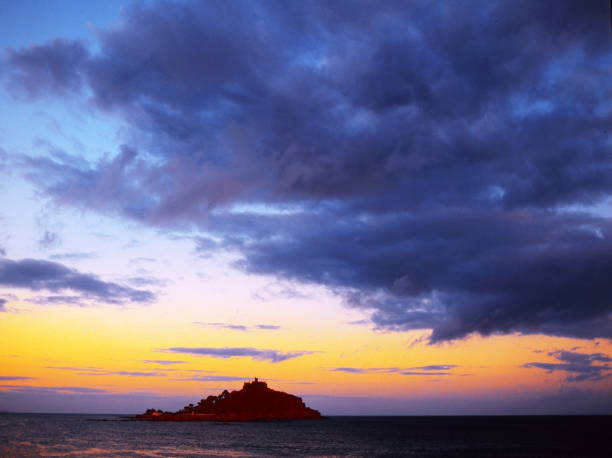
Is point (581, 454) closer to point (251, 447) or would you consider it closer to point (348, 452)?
point (348, 452)

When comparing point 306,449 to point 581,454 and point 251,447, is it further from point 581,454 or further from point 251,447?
point 581,454

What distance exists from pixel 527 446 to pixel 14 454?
9469 centimetres

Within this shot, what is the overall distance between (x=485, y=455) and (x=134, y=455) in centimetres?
5747

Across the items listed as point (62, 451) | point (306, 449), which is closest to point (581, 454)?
point (306, 449)

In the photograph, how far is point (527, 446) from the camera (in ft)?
357

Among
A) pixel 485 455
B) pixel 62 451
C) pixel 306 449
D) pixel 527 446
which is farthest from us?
pixel 527 446

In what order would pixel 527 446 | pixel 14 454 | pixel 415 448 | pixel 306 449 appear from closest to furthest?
pixel 14 454, pixel 306 449, pixel 415 448, pixel 527 446

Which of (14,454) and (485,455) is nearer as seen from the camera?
(14,454)

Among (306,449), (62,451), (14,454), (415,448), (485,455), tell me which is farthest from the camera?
(415,448)

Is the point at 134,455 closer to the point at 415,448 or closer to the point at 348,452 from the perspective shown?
the point at 348,452

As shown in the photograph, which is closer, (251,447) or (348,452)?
(348,452)

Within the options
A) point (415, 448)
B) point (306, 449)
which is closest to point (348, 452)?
point (306, 449)

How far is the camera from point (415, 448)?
102 m

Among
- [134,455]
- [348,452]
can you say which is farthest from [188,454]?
[348,452]
